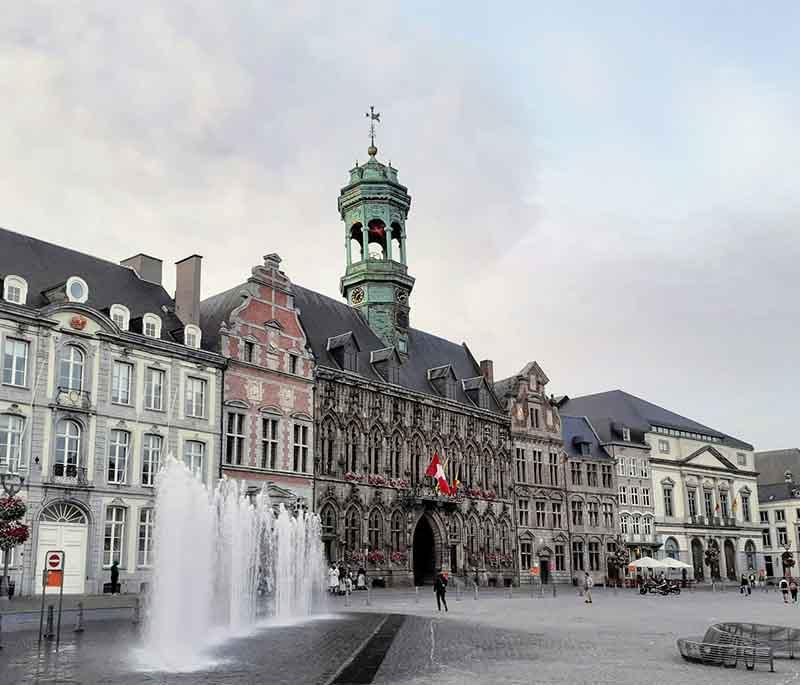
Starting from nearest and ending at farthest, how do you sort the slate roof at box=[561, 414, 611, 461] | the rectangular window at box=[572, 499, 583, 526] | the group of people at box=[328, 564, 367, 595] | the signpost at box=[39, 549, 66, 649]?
the signpost at box=[39, 549, 66, 649], the group of people at box=[328, 564, 367, 595], the rectangular window at box=[572, 499, 583, 526], the slate roof at box=[561, 414, 611, 461]

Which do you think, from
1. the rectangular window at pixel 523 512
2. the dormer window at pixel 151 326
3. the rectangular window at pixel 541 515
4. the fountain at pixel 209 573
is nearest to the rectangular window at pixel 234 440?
the fountain at pixel 209 573

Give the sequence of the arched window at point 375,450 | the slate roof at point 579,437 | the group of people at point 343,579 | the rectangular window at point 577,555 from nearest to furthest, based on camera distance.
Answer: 1. the group of people at point 343,579
2. the arched window at point 375,450
3. the rectangular window at point 577,555
4. the slate roof at point 579,437

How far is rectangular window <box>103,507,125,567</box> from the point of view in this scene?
39781 millimetres

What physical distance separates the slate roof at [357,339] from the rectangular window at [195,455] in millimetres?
5335

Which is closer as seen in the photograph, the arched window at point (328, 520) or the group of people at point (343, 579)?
the group of people at point (343, 579)

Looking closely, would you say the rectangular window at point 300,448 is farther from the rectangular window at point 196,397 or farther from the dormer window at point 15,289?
the dormer window at point 15,289

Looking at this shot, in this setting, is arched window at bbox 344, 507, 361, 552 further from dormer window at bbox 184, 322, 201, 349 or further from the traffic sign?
the traffic sign

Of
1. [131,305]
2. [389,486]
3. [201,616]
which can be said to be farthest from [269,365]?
[201,616]

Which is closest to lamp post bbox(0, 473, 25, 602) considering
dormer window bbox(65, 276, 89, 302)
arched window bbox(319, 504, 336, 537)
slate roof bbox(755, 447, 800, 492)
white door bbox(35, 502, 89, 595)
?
white door bbox(35, 502, 89, 595)

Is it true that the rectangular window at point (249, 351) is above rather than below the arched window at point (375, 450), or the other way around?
above

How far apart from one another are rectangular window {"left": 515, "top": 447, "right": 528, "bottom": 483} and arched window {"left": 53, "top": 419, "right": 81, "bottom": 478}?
3671cm

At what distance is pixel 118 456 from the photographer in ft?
135

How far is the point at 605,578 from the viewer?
71.2m

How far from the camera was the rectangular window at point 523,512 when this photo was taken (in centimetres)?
6681
